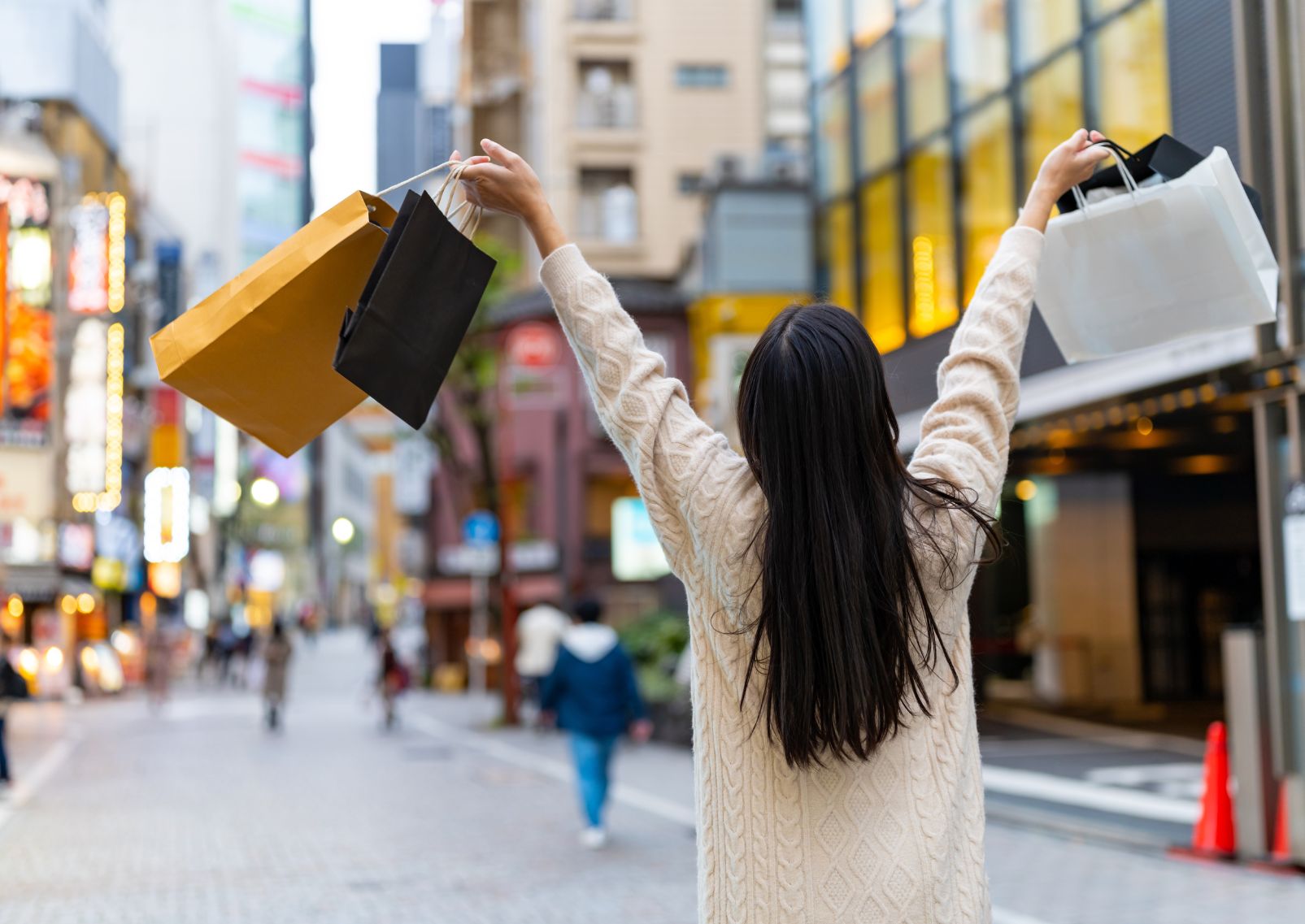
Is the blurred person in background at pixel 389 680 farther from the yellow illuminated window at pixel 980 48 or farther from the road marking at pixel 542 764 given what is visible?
the yellow illuminated window at pixel 980 48

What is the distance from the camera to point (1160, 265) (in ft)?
9.86

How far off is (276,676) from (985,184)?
14.6 m

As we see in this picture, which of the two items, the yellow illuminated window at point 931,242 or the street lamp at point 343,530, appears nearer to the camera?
the yellow illuminated window at point 931,242

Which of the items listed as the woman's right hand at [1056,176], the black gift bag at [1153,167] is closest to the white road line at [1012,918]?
the black gift bag at [1153,167]

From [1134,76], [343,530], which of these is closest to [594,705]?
[1134,76]

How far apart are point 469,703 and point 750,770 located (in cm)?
3141

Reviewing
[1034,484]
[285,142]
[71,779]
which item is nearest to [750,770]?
[71,779]

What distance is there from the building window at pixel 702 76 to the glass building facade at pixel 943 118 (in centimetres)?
1816

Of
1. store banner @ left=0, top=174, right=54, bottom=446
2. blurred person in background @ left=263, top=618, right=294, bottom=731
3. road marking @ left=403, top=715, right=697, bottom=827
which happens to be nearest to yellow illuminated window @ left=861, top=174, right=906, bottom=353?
road marking @ left=403, top=715, right=697, bottom=827

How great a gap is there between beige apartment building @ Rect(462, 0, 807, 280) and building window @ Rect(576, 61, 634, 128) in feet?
0.10

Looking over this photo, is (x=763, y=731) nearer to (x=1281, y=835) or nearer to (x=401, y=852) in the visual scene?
(x=1281, y=835)

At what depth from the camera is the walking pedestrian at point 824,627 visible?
208 cm

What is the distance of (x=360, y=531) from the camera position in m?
164

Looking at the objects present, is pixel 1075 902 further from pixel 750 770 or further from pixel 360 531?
pixel 360 531
